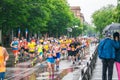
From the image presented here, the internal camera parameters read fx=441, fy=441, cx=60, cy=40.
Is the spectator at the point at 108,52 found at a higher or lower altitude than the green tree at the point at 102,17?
lower

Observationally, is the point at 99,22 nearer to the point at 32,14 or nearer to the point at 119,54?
the point at 32,14

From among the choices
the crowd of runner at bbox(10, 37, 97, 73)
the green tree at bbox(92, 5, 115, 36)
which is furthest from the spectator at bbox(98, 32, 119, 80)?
the green tree at bbox(92, 5, 115, 36)

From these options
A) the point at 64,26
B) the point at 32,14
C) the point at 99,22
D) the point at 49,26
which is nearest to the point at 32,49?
the point at 32,14

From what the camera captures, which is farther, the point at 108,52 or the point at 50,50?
the point at 50,50

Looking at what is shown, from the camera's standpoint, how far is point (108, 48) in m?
13.3

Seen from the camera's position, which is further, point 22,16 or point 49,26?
point 49,26

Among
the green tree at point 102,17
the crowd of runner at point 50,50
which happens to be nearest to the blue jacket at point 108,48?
the crowd of runner at point 50,50

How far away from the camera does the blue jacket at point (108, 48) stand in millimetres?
13201

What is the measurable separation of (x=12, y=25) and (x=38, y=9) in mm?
9775

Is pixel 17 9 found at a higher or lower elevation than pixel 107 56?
higher

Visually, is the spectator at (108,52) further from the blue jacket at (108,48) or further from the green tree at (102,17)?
the green tree at (102,17)

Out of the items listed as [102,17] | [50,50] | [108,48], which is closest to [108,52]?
[108,48]

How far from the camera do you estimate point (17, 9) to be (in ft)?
171

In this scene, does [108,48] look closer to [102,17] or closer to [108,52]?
[108,52]
